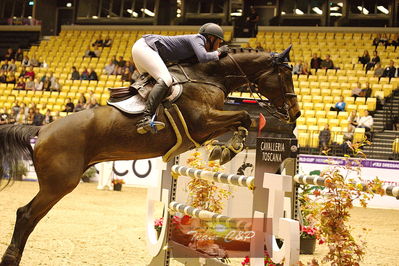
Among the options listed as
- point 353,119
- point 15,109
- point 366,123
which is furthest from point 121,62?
point 366,123

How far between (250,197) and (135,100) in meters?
2.92

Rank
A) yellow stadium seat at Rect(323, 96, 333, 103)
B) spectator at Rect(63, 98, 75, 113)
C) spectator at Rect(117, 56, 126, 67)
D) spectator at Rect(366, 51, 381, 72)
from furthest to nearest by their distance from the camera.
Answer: spectator at Rect(117, 56, 126, 67) → spectator at Rect(63, 98, 75, 113) → spectator at Rect(366, 51, 381, 72) → yellow stadium seat at Rect(323, 96, 333, 103)

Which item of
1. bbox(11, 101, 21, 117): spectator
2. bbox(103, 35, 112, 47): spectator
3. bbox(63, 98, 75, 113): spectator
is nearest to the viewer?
bbox(63, 98, 75, 113): spectator

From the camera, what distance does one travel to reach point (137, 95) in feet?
16.5

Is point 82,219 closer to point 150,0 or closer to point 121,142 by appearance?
point 121,142

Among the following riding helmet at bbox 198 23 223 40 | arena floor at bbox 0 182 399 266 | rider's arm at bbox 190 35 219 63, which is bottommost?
arena floor at bbox 0 182 399 266

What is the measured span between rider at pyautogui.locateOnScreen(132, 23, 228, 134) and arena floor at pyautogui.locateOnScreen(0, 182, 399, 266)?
2066 millimetres

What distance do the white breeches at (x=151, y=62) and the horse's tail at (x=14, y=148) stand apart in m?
1.10

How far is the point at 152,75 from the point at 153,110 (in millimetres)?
358

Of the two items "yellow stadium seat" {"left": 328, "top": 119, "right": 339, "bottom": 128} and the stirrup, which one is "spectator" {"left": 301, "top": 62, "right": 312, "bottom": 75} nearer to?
"yellow stadium seat" {"left": 328, "top": 119, "right": 339, "bottom": 128}

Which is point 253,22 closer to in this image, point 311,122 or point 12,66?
point 311,122

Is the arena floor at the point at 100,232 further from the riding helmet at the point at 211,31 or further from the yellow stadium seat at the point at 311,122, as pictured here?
the yellow stadium seat at the point at 311,122

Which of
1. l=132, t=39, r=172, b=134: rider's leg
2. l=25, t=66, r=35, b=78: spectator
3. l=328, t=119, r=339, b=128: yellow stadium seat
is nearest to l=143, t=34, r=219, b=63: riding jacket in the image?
l=132, t=39, r=172, b=134: rider's leg

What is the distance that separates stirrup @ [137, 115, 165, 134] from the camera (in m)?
4.75
